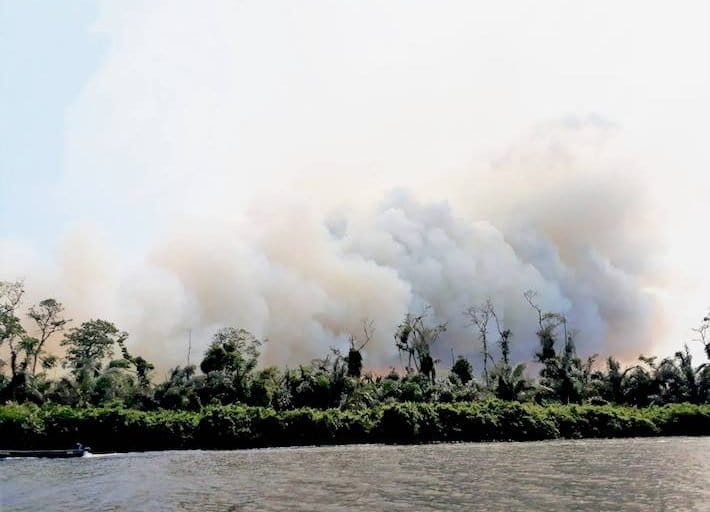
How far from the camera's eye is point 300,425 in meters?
52.3

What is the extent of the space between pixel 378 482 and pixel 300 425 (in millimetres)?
28477

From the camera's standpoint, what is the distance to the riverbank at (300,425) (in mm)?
49812

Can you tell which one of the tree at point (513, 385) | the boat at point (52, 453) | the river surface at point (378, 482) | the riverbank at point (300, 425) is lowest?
the river surface at point (378, 482)

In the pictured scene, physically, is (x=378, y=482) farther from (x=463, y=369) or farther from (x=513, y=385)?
(x=463, y=369)

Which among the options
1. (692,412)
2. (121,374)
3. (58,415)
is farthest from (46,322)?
(692,412)

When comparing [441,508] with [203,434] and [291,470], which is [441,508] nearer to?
[291,470]

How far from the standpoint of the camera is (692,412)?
60.1 meters

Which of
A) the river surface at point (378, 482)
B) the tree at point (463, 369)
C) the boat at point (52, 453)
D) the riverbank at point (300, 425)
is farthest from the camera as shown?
the tree at point (463, 369)

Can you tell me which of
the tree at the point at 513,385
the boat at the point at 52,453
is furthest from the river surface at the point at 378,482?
the tree at the point at 513,385

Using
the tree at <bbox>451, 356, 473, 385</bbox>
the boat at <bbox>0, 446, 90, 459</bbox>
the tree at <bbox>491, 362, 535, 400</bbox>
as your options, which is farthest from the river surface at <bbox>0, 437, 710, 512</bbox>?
the tree at <bbox>451, 356, 473, 385</bbox>

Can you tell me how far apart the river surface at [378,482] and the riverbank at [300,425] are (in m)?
10.1

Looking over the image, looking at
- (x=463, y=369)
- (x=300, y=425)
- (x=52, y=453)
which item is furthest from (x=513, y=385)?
(x=52, y=453)

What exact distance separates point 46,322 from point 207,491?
61.6 metres

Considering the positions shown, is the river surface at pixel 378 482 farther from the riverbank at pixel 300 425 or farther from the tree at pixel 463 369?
the tree at pixel 463 369
